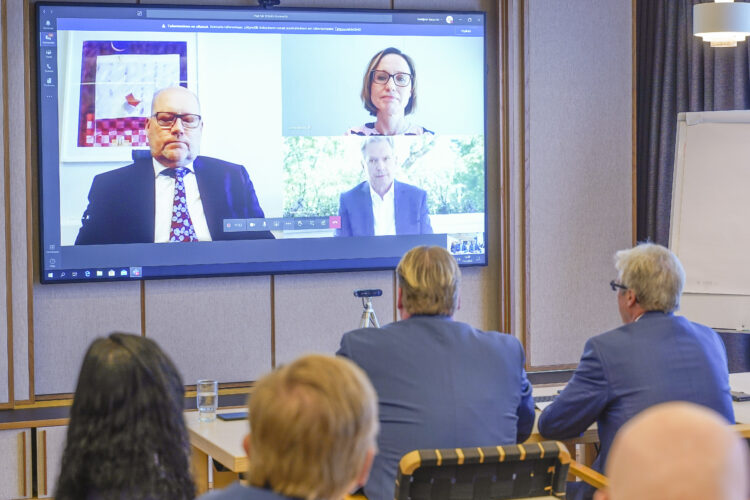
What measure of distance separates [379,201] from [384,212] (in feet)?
0.20

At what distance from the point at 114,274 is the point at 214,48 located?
1.17 meters

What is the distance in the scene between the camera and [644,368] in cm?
295

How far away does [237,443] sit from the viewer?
9.87 feet

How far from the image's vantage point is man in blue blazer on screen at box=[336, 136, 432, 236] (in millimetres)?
4957

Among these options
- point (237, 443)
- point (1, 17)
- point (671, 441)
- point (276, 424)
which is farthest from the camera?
point (1, 17)

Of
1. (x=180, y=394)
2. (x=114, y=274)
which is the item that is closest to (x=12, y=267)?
(x=114, y=274)

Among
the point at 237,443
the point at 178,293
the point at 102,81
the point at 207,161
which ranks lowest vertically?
the point at 237,443

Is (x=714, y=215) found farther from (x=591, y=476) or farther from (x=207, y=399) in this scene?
(x=207, y=399)

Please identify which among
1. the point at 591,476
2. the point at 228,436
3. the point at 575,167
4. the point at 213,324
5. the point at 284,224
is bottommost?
the point at 591,476

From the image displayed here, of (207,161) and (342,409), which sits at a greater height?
(207,161)

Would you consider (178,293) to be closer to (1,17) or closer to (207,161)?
(207,161)

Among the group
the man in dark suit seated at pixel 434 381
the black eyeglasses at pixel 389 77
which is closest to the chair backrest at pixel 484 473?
the man in dark suit seated at pixel 434 381

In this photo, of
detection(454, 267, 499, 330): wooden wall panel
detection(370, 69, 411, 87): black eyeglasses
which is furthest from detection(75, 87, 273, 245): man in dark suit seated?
detection(454, 267, 499, 330): wooden wall panel

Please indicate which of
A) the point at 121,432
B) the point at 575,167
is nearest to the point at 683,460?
the point at 121,432
